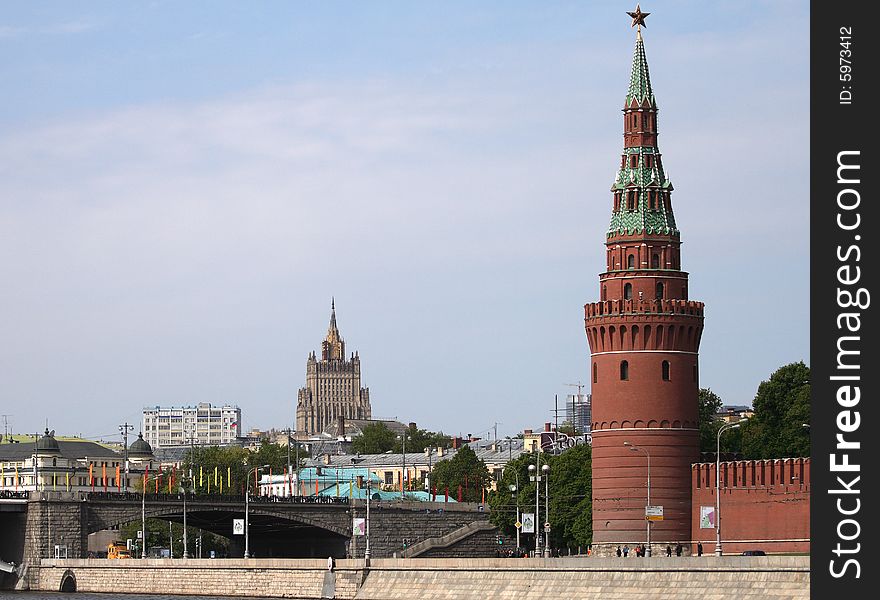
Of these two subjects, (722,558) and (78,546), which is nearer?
(722,558)

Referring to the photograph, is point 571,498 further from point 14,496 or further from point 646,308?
point 14,496

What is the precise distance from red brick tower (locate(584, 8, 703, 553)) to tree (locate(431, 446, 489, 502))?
7879 cm

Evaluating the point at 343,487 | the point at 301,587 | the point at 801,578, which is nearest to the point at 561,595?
the point at 801,578

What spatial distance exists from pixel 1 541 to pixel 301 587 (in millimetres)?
40438

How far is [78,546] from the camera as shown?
135 m

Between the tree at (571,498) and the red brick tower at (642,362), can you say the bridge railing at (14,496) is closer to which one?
the tree at (571,498)

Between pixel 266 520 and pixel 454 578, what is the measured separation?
55697mm

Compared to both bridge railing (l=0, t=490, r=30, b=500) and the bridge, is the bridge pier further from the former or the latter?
bridge railing (l=0, t=490, r=30, b=500)

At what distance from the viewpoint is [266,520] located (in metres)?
148

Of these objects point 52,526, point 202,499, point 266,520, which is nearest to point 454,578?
point 52,526

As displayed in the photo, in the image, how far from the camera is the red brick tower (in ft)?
356

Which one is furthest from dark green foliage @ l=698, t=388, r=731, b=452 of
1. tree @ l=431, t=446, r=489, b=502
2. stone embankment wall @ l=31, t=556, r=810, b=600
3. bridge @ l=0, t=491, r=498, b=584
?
tree @ l=431, t=446, r=489, b=502
